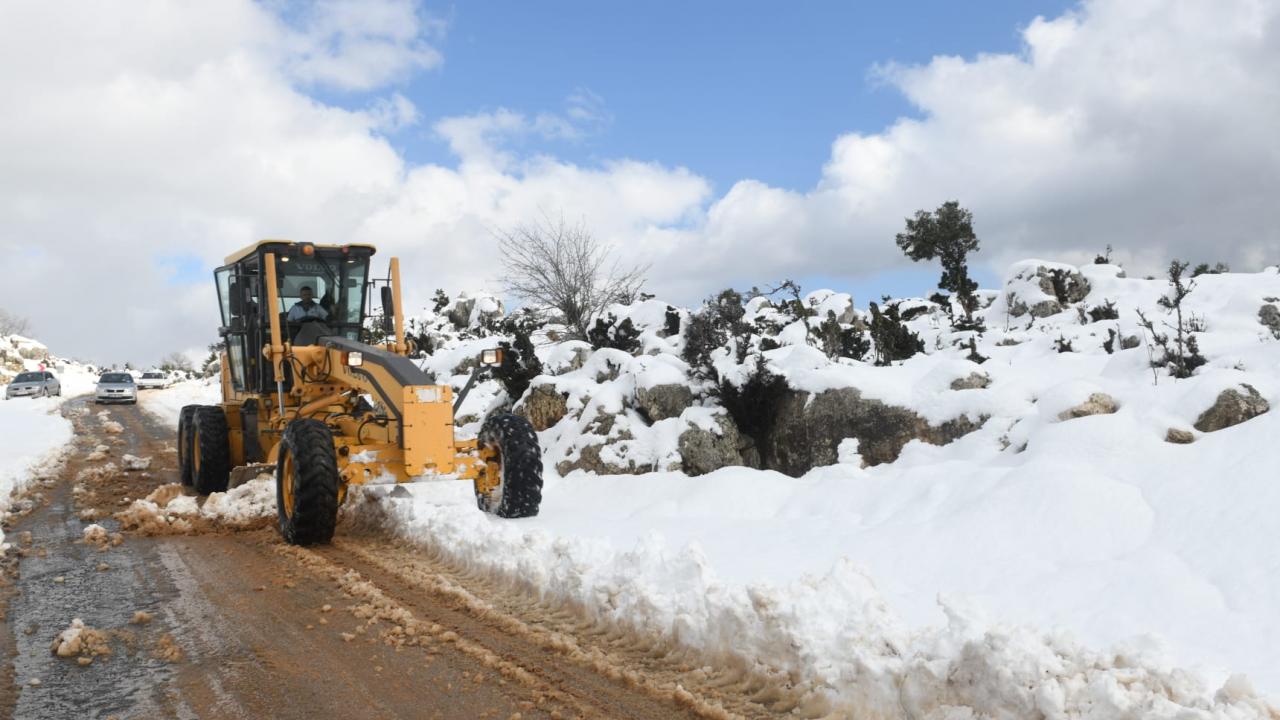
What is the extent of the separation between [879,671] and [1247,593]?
2.71 meters

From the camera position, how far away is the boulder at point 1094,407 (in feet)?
27.7

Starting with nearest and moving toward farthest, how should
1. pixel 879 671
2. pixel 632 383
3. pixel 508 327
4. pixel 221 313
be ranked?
pixel 879 671 → pixel 221 313 → pixel 632 383 → pixel 508 327

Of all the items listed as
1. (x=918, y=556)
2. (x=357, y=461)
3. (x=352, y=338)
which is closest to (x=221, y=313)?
(x=352, y=338)

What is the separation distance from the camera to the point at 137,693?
14.0ft

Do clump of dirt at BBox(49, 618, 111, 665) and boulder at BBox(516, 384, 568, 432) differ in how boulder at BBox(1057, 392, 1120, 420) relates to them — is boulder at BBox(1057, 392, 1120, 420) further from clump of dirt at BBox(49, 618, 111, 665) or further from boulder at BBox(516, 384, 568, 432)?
clump of dirt at BBox(49, 618, 111, 665)

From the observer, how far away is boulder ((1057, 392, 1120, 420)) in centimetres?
845

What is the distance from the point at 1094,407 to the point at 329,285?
329 inches

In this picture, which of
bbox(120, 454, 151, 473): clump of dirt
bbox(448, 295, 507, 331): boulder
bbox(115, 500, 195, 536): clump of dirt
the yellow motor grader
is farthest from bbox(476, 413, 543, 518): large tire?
Answer: bbox(448, 295, 507, 331): boulder

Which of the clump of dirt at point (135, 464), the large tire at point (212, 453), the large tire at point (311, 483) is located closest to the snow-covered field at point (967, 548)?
the large tire at point (311, 483)

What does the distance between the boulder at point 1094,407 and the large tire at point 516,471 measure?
5.24 meters

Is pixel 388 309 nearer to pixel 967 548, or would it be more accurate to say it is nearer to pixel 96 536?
pixel 96 536

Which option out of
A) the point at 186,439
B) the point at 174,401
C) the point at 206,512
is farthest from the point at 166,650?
the point at 174,401

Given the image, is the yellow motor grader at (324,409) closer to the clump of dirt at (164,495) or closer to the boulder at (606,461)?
the clump of dirt at (164,495)

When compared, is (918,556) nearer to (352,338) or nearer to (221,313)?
(352,338)
